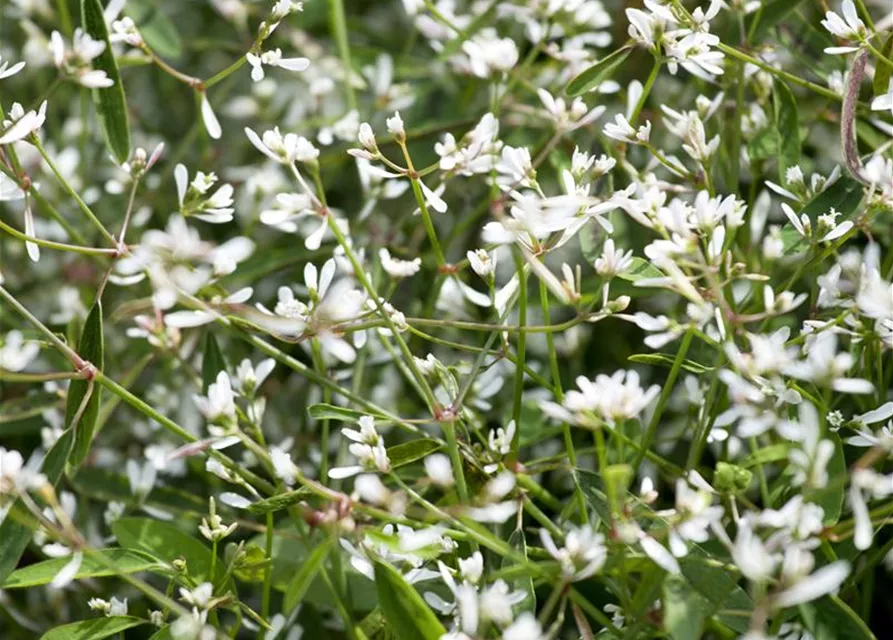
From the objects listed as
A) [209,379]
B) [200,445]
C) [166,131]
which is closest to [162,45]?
[166,131]

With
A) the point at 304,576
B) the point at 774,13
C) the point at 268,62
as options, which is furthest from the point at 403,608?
the point at 774,13

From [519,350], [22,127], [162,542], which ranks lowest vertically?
[162,542]

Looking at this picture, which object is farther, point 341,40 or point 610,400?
point 341,40

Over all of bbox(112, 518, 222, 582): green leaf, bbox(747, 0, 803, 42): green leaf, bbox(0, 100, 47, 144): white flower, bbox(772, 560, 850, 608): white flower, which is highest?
bbox(0, 100, 47, 144): white flower

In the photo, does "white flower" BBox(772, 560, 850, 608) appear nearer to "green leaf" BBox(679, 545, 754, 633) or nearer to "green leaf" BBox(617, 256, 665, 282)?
"green leaf" BBox(679, 545, 754, 633)

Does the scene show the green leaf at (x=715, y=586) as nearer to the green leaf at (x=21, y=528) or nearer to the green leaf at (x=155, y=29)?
the green leaf at (x=21, y=528)

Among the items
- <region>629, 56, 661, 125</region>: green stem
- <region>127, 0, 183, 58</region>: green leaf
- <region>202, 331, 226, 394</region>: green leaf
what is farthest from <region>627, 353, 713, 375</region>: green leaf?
<region>127, 0, 183, 58</region>: green leaf

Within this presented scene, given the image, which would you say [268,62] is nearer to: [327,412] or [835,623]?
[327,412]

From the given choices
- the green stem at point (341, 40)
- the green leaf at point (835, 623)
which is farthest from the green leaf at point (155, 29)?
the green leaf at point (835, 623)
